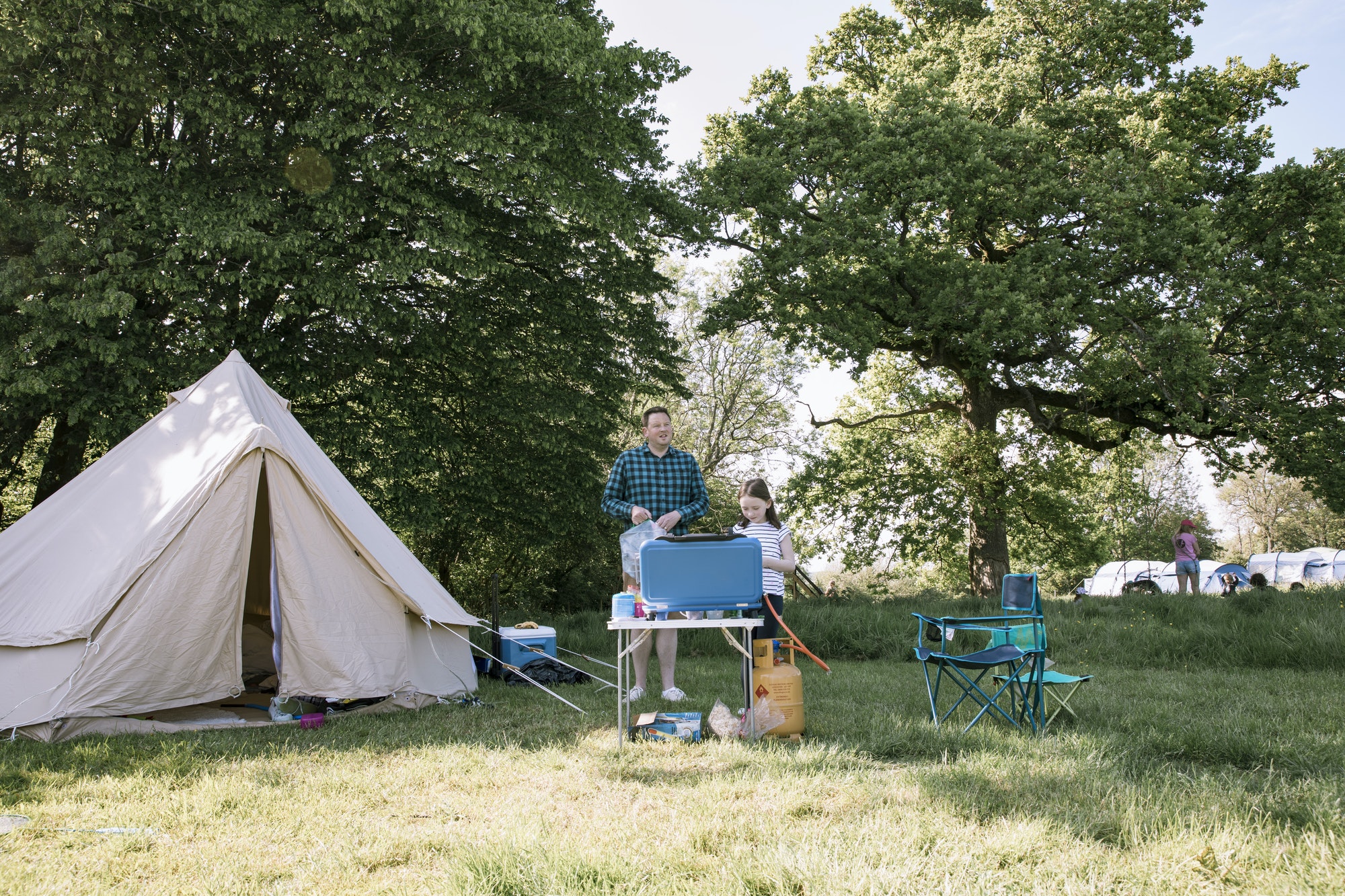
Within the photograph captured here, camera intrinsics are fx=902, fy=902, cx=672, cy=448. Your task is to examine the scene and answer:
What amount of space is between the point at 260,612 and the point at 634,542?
4166 mm

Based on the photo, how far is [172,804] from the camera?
3039 mm

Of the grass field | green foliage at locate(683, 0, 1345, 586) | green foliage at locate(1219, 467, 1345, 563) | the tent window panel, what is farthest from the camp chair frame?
green foliage at locate(1219, 467, 1345, 563)

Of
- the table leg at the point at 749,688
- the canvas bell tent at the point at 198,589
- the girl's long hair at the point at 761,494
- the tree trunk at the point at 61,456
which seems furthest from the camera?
the tree trunk at the point at 61,456

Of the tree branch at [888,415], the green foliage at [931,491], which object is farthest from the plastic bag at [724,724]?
the tree branch at [888,415]

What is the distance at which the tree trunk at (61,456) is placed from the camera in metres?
9.49

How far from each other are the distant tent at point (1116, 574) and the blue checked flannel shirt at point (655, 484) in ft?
71.6

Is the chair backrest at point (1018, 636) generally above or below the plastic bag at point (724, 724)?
above

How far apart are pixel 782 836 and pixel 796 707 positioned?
1547mm

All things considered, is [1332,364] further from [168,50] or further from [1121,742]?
[168,50]

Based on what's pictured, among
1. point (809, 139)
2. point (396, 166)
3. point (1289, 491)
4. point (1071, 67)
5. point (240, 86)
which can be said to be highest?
point (1071, 67)

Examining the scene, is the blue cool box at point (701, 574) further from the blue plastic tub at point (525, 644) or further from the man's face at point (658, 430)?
the blue plastic tub at point (525, 644)

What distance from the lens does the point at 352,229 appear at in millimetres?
9094

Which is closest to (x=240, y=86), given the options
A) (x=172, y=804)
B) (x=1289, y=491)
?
(x=172, y=804)

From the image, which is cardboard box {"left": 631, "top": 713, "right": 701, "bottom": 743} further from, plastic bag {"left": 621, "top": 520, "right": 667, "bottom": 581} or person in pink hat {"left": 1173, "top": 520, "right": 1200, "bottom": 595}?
person in pink hat {"left": 1173, "top": 520, "right": 1200, "bottom": 595}
